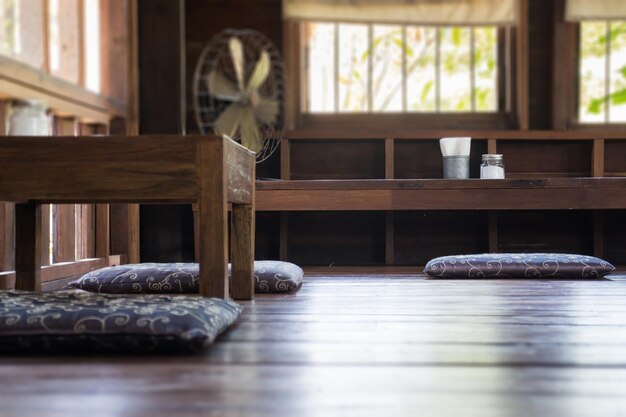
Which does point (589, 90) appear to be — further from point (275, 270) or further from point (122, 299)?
point (122, 299)

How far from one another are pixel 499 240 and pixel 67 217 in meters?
2.48

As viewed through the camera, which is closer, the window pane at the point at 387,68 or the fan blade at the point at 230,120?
the fan blade at the point at 230,120

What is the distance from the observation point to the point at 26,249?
238 centimetres

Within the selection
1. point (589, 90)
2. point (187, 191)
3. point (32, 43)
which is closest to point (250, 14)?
point (32, 43)

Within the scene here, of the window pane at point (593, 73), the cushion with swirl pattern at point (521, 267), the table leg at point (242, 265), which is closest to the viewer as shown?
the table leg at point (242, 265)

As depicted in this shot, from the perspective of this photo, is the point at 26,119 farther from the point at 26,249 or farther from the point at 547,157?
the point at 547,157

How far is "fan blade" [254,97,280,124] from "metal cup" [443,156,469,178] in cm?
103

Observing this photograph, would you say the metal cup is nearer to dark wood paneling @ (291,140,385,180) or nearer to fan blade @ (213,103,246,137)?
dark wood paneling @ (291,140,385,180)

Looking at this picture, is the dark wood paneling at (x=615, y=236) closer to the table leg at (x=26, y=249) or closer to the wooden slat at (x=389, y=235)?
the wooden slat at (x=389, y=235)

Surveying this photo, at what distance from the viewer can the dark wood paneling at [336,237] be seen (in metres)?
4.39

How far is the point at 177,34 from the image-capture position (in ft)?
13.4

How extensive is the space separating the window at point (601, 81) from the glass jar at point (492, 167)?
0.78m

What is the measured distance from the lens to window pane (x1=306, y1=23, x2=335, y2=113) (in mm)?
Answer: 4555

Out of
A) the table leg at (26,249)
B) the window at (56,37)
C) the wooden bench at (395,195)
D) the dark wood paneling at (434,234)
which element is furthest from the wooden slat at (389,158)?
the table leg at (26,249)
